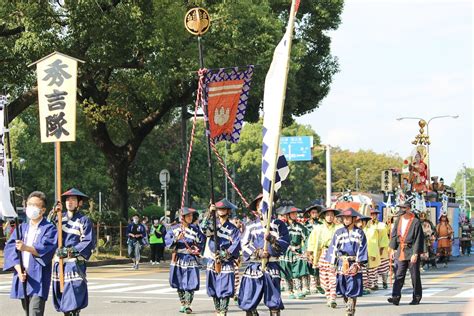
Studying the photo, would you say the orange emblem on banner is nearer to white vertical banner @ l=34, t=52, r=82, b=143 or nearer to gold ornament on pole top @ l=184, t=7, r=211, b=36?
gold ornament on pole top @ l=184, t=7, r=211, b=36

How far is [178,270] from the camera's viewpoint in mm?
16562

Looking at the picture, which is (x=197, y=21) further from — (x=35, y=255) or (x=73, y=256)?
(x=35, y=255)

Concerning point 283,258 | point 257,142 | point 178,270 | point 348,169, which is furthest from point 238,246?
point 348,169

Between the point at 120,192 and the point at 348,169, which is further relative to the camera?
the point at 348,169

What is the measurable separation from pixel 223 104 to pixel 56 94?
10.4ft

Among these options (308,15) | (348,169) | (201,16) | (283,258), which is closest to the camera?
(201,16)

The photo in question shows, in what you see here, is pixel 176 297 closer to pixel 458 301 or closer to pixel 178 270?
pixel 178 270

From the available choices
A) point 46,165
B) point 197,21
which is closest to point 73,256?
point 197,21

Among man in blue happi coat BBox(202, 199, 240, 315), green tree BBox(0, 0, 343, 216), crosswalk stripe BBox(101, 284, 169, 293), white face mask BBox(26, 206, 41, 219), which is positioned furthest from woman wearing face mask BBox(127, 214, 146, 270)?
white face mask BBox(26, 206, 41, 219)

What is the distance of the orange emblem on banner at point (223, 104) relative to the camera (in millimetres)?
16031

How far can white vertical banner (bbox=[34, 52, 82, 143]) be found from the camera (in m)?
13.9

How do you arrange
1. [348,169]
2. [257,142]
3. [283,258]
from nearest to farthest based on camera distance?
1. [283,258]
2. [257,142]
3. [348,169]

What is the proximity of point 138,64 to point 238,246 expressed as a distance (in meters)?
17.5

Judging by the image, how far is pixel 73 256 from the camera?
1242cm
